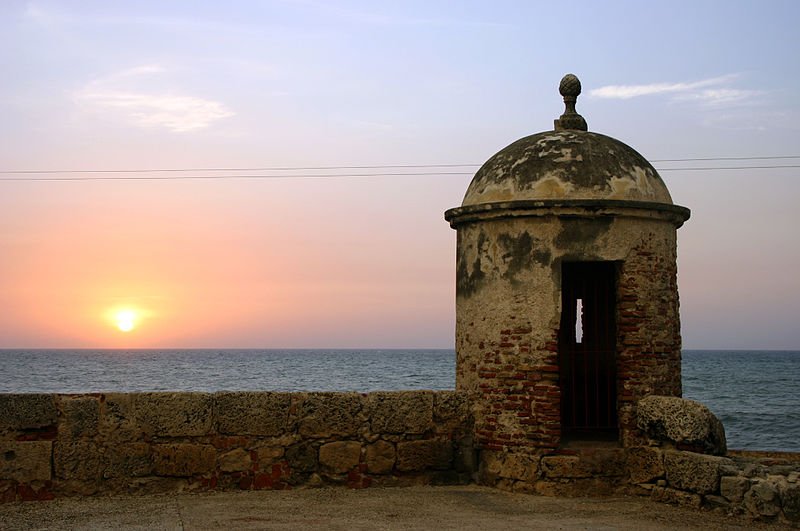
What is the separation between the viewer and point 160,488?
726 cm

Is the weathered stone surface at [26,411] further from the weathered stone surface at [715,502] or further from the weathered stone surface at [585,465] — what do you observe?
the weathered stone surface at [715,502]

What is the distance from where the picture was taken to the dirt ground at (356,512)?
20.9 feet

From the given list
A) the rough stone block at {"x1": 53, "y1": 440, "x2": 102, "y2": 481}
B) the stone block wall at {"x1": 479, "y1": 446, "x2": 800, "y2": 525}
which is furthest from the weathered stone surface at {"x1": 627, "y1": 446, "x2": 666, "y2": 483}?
the rough stone block at {"x1": 53, "y1": 440, "x2": 102, "y2": 481}

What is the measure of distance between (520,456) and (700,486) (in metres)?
1.48

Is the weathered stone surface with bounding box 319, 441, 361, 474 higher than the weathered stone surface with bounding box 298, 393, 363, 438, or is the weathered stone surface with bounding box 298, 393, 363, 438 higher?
the weathered stone surface with bounding box 298, 393, 363, 438

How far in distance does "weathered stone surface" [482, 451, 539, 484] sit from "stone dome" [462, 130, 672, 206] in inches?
86.6

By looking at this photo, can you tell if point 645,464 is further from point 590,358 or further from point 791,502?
point 590,358

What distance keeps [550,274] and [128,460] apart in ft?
12.3

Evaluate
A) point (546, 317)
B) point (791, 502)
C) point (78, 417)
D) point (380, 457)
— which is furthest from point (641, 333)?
point (78, 417)

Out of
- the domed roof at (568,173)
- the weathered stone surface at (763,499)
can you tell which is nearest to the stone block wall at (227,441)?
the domed roof at (568,173)

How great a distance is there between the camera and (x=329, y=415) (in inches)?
301

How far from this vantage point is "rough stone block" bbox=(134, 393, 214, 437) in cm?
728

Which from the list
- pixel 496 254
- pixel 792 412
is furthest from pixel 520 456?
pixel 792 412

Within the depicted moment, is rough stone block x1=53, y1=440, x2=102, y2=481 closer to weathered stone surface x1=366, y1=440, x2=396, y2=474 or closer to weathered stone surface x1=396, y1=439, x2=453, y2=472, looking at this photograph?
weathered stone surface x1=366, y1=440, x2=396, y2=474
